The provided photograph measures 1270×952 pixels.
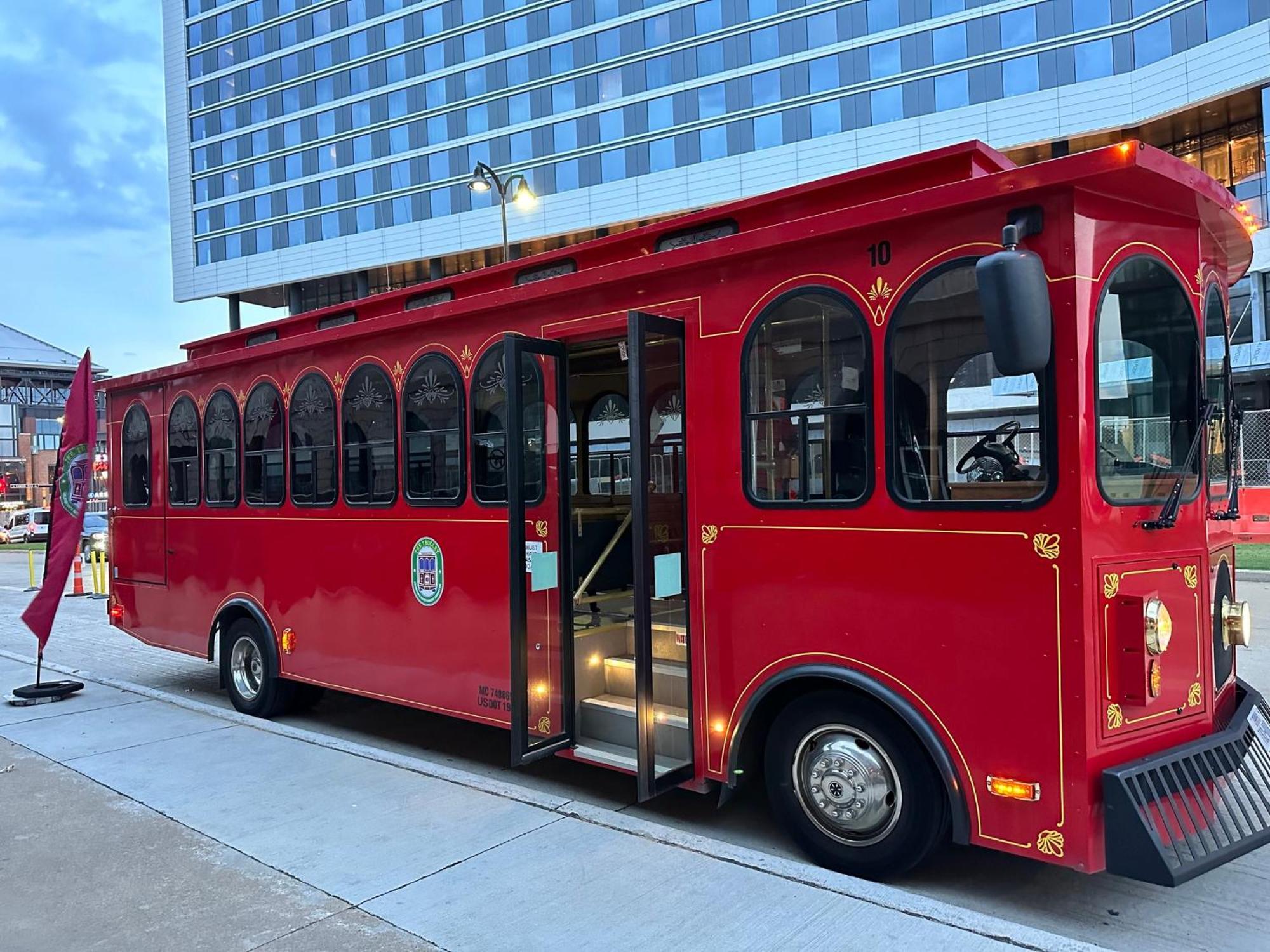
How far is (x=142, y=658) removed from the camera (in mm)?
10836

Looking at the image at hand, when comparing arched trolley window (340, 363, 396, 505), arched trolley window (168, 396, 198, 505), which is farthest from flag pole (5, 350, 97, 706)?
arched trolley window (340, 363, 396, 505)

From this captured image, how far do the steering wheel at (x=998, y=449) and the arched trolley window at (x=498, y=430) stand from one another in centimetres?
239

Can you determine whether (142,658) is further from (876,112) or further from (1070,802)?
(876,112)

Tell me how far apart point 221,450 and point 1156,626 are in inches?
270

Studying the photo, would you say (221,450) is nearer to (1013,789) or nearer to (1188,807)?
(1013,789)

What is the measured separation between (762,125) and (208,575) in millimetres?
34456

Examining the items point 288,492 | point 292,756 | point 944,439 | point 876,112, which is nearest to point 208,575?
point 288,492

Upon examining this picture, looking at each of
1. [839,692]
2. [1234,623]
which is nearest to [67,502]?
[839,692]

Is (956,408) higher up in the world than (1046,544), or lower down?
higher up

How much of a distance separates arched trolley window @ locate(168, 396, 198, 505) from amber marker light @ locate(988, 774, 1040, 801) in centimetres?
680

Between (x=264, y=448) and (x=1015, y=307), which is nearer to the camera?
(x=1015, y=307)

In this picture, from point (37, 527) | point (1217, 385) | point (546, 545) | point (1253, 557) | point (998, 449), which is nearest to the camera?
point (998, 449)

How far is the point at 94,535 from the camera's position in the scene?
24.8 metres

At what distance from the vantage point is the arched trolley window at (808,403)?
159 inches
